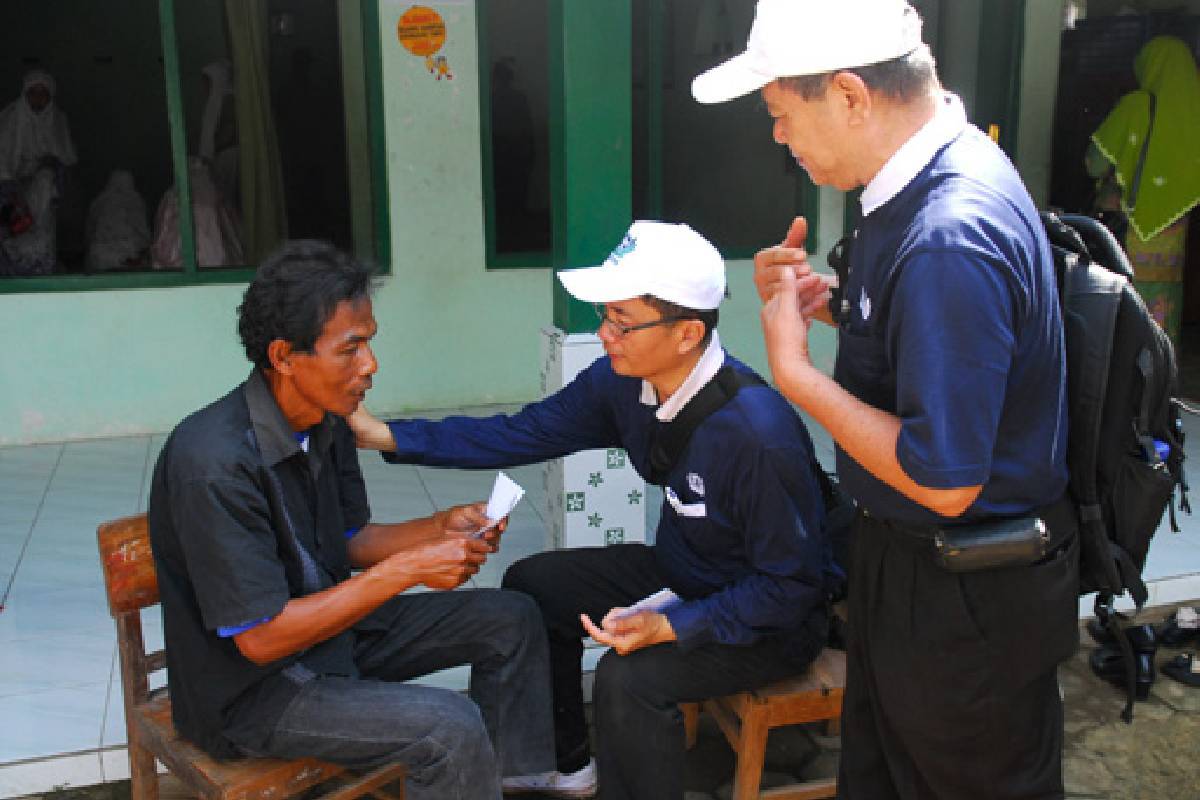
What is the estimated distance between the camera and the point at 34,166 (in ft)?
21.9

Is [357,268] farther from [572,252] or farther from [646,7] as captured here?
[646,7]

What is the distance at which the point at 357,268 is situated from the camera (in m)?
2.34

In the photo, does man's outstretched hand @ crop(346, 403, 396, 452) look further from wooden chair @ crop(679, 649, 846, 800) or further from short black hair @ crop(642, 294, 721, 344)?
wooden chair @ crop(679, 649, 846, 800)

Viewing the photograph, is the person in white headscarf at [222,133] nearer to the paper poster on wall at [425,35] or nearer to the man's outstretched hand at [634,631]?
the paper poster on wall at [425,35]

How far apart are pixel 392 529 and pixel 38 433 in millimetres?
3806

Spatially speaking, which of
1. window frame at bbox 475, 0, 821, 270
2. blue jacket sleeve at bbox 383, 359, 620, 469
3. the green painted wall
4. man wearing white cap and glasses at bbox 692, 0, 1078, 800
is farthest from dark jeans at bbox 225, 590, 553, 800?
window frame at bbox 475, 0, 821, 270

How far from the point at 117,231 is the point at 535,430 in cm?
470

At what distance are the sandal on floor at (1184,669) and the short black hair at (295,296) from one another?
111 inches

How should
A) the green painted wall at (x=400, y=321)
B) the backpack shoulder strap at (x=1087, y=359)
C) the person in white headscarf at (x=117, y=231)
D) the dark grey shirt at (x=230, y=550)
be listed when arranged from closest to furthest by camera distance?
the backpack shoulder strap at (x=1087, y=359) → the dark grey shirt at (x=230, y=550) → the green painted wall at (x=400, y=321) → the person in white headscarf at (x=117, y=231)

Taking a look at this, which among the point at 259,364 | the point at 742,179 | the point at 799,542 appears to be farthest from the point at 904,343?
the point at 742,179

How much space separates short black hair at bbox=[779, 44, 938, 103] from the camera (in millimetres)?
1720

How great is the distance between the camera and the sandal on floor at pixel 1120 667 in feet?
11.2

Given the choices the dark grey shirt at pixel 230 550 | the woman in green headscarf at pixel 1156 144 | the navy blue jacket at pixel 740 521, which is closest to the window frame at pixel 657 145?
the woman in green headscarf at pixel 1156 144

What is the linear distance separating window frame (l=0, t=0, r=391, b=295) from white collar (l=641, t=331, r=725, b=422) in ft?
10.7
